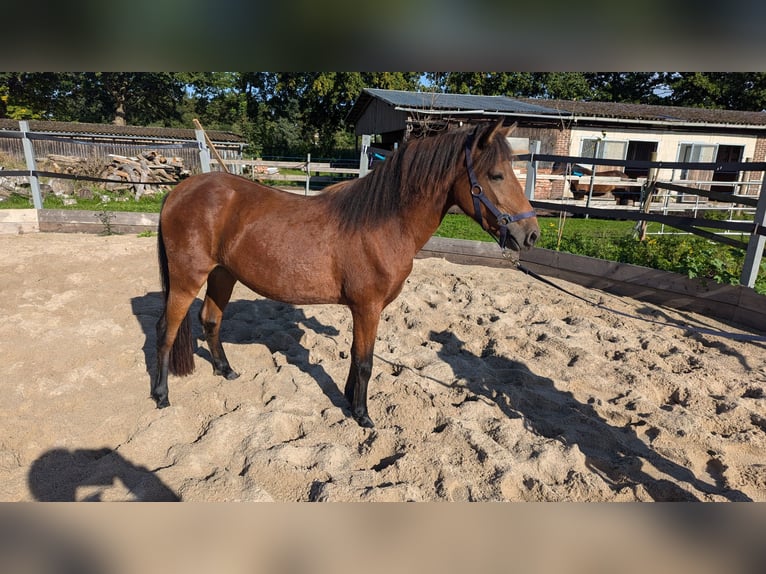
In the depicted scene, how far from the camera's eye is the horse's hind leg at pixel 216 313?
3.47 m

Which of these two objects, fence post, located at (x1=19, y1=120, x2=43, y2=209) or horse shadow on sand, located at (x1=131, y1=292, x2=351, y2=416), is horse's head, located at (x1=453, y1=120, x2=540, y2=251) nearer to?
horse shadow on sand, located at (x1=131, y1=292, x2=351, y2=416)

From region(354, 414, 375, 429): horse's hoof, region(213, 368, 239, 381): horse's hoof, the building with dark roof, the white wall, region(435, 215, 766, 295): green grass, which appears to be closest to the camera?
region(354, 414, 375, 429): horse's hoof

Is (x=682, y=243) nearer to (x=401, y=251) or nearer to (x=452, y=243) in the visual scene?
(x=452, y=243)

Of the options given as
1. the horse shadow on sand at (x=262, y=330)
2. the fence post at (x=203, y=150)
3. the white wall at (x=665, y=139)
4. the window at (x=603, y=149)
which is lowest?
the horse shadow on sand at (x=262, y=330)

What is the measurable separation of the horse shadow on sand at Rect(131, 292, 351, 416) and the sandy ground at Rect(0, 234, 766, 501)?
0.02 m

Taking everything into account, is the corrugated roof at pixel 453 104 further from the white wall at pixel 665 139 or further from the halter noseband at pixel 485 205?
the halter noseband at pixel 485 205

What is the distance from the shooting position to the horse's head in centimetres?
250

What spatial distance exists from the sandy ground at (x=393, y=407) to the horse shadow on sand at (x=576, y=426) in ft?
0.04

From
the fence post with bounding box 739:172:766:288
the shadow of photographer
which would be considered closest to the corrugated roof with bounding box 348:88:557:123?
the fence post with bounding box 739:172:766:288

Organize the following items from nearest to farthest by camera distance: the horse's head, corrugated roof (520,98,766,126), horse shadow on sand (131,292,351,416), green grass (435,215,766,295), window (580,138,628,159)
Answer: the horse's head
horse shadow on sand (131,292,351,416)
green grass (435,215,766,295)
corrugated roof (520,98,766,126)
window (580,138,628,159)

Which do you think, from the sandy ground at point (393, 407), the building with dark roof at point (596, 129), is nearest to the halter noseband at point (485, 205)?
the sandy ground at point (393, 407)
